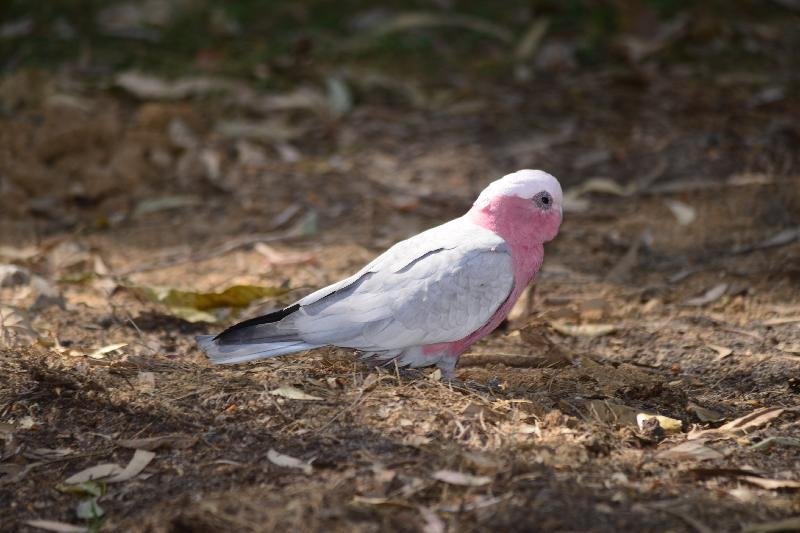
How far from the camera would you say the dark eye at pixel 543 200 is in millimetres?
4031

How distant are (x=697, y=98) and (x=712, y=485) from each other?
179 inches

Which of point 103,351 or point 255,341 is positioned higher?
point 255,341

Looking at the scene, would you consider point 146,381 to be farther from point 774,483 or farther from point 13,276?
point 774,483

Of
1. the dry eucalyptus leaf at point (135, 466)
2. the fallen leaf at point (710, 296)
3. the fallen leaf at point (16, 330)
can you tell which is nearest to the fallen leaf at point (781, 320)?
the fallen leaf at point (710, 296)

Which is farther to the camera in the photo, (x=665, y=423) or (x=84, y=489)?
(x=665, y=423)

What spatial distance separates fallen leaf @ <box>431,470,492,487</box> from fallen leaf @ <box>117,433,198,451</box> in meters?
0.87

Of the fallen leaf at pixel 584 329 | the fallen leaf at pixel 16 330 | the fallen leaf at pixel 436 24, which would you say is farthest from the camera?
the fallen leaf at pixel 436 24

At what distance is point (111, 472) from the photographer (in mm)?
3289

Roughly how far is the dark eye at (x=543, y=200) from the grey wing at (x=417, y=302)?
0.81 feet

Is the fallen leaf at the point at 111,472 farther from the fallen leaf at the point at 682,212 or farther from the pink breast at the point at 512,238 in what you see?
the fallen leaf at the point at 682,212

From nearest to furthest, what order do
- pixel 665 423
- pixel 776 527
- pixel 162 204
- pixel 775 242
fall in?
pixel 776 527
pixel 665 423
pixel 775 242
pixel 162 204

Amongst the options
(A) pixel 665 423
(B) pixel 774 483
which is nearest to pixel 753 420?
(A) pixel 665 423

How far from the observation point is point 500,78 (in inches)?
301

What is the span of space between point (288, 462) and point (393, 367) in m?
0.87
